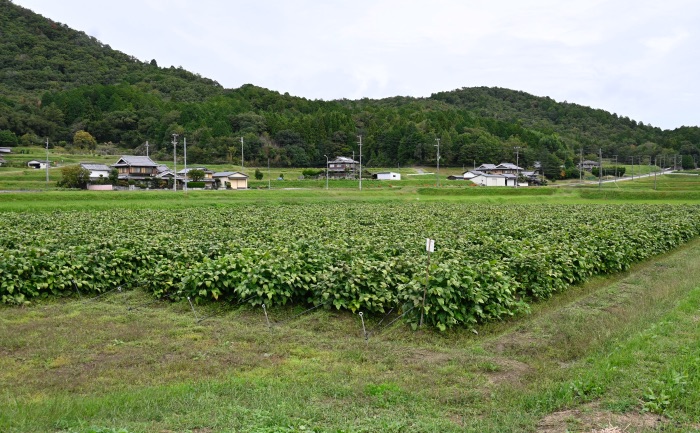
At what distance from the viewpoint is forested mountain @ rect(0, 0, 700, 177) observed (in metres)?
103

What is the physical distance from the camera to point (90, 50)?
469 feet

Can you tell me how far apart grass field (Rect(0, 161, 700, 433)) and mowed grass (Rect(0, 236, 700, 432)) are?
0.09 feet

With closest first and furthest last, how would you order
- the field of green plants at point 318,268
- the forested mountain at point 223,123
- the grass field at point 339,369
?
1. the grass field at point 339,369
2. the field of green plants at point 318,268
3. the forested mountain at point 223,123

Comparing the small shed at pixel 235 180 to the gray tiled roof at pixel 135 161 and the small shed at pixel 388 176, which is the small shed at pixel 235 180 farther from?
the small shed at pixel 388 176

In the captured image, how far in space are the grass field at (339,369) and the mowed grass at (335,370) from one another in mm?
27

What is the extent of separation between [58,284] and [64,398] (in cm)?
616

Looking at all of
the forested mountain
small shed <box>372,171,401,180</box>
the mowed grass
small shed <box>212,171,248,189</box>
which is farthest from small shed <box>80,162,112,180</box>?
the mowed grass

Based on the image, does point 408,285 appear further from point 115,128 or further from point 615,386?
point 115,128

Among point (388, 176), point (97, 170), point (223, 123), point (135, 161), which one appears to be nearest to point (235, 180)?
point (135, 161)

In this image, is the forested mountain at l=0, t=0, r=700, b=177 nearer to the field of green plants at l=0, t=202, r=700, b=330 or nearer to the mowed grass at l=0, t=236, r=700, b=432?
the field of green plants at l=0, t=202, r=700, b=330

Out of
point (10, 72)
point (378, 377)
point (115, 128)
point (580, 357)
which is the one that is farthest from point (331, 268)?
point (10, 72)

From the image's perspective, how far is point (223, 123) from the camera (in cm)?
10588

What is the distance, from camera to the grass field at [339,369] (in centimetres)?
588

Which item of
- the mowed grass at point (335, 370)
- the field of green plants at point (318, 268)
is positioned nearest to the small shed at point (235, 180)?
the field of green plants at point (318, 268)
